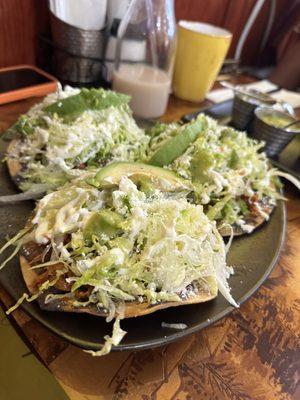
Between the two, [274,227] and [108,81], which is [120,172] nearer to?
[274,227]

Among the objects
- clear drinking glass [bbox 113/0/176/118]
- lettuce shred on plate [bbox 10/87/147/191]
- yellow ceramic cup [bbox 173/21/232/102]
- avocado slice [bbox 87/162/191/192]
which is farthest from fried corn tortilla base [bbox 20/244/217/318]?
yellow ceramic cup [bbox 173/21/232/102]

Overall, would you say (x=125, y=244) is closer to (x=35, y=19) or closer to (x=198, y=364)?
(x=198, y=364)

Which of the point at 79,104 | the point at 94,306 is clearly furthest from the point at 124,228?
the point at 79,104

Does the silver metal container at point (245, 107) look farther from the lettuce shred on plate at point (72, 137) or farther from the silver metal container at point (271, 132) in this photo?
the lettuce shred on plate at point (72, 137)

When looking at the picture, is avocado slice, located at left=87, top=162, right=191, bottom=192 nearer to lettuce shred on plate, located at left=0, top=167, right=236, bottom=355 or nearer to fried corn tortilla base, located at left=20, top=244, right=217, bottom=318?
lettuce shred on plate, located at left=0, top=167, right=236, bottom=355

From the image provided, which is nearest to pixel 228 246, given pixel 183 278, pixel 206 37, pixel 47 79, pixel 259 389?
pixel 183 278

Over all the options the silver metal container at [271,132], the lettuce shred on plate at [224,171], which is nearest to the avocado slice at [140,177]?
the lettuce shred on plate at [224,171]
